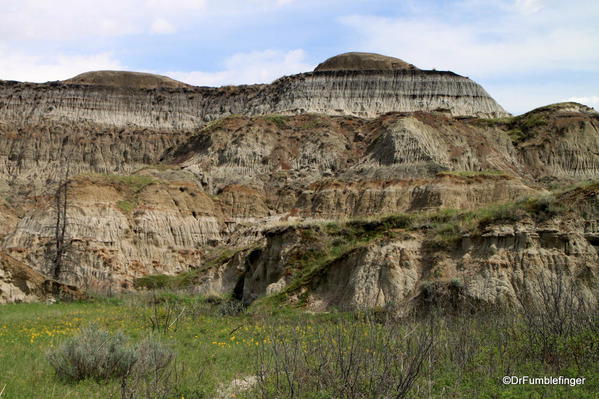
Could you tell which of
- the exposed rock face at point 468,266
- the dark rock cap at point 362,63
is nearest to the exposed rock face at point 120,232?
the exposed rock face at point 468,266

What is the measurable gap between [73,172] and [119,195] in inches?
1389

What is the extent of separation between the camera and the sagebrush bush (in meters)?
12.7

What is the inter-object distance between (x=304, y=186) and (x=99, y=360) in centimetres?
5734

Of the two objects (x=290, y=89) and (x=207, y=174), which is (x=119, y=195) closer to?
(x=207, y=174)

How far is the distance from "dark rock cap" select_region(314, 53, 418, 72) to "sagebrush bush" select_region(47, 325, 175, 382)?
9443cm

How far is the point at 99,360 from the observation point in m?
12.8

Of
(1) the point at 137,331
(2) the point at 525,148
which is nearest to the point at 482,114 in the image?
(2) the point at 525,148

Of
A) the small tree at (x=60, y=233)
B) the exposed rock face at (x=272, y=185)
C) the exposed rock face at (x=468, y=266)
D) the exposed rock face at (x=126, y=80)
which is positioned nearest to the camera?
the exposed rock face at (x=468, y=266)

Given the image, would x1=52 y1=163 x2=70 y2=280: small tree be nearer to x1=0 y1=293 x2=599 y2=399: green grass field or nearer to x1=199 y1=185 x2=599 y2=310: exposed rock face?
x1=199 y1=185 x2=599 y2=310: exposed rock face

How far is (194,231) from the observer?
63062 millimetres

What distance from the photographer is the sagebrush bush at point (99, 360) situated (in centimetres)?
1270

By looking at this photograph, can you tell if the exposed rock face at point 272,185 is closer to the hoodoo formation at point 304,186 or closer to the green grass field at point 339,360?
the hoodoo formation at point 304,186

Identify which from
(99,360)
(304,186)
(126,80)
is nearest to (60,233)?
(304,186)

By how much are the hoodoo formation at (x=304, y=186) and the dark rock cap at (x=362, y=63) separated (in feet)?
1.51
